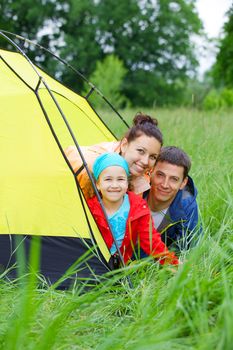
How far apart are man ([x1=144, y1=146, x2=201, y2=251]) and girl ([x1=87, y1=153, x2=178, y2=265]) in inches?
8.9

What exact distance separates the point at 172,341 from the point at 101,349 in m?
0.21

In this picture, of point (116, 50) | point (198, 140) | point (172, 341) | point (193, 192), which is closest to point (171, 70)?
point (116, 50)

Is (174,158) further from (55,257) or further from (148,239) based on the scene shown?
(55,257)

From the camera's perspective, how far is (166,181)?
299 centimetres

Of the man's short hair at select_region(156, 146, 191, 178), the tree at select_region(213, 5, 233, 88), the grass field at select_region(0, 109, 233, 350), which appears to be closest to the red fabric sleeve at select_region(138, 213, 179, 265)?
the grass field at select_region(0, 109, 233, 350)

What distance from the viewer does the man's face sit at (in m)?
2.99

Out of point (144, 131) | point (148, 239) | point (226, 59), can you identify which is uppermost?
point (226, 59)

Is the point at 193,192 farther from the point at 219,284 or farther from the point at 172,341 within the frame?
the point at 172,341

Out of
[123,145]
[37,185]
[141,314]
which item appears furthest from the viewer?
[123,145]

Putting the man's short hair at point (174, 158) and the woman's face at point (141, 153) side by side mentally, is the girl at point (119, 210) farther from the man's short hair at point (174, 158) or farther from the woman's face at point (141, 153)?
the man's short hair at point (174, 158)

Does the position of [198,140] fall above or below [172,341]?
above

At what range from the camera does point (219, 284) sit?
1947 millimetres

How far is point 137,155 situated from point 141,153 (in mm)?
26

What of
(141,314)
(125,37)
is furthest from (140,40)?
(141,314)
